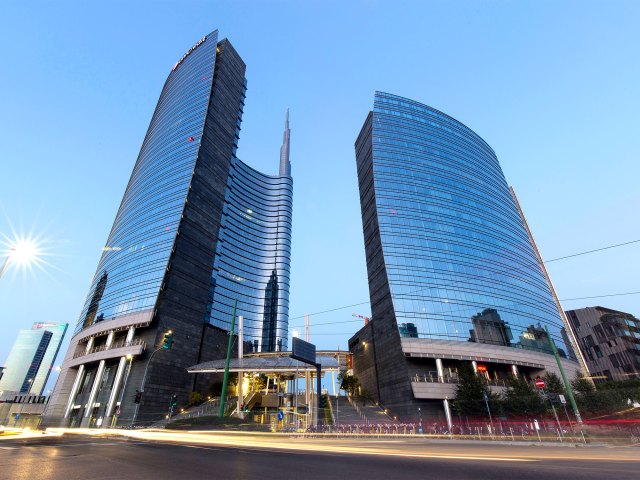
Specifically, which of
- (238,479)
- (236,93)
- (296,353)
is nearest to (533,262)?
(296,353)

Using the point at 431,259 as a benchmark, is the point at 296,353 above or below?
below

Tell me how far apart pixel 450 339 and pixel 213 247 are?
5490 cm

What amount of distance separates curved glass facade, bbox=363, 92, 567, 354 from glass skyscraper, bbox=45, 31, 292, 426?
134 feet

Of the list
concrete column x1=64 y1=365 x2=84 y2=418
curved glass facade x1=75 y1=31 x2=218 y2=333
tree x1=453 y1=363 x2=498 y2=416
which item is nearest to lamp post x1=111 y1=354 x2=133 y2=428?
curved glass facade x1=75 y1=31 x2=218 y2=333

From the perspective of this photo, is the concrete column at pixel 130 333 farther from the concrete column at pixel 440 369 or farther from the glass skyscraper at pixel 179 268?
the concrete column at pixel 440 369

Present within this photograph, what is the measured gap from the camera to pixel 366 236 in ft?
246

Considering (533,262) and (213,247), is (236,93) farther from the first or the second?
(533,262)

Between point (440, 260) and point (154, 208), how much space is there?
2557 inches

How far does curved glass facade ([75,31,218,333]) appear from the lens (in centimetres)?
6619

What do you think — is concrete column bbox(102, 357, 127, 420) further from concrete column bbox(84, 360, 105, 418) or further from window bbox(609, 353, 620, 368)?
window bbox(609, 353, 620, 368)

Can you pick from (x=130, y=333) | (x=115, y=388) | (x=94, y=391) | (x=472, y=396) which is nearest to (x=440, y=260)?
(x=472, y=396)

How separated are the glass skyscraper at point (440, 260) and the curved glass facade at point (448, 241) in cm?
23

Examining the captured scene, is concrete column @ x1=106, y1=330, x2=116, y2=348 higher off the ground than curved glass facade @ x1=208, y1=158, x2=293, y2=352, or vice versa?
curved glass facade @ x1=208, y1=158, x2=293, y2=352

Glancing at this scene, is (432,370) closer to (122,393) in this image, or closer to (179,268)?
(179,268)
